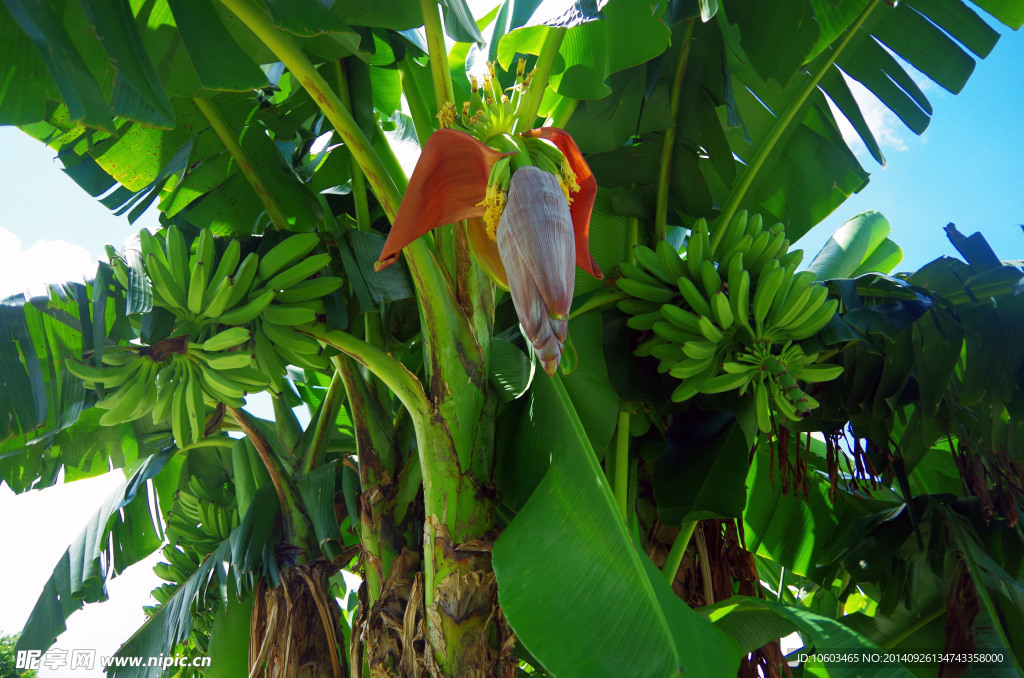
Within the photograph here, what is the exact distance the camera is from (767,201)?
179 cm

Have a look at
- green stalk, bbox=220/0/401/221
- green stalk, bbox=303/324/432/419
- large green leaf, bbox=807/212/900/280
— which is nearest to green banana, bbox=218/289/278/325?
green stalk, bbox=303/324/432/419

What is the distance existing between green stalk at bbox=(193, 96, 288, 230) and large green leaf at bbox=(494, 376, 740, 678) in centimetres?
90

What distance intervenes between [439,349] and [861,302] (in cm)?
92

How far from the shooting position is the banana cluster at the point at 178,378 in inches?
48.0

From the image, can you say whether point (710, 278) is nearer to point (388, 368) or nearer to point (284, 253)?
point (388, 368)

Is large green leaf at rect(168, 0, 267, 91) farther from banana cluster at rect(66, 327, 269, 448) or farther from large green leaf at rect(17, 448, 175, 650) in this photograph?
large green leaf at rect(17, 448, 175, 650)

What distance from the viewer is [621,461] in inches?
57.6

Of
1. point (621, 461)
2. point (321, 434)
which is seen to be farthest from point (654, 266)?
point (321, 434)

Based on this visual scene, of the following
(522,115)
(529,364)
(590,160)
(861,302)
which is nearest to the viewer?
(522,115)

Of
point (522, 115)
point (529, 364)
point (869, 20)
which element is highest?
point (869, 20)

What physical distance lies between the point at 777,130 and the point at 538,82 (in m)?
0.75

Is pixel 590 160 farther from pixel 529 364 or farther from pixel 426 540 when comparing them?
pixel 426 540

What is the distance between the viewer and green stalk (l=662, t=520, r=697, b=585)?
147 cm

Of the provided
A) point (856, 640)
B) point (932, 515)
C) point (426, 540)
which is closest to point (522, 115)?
point (426, 540)
